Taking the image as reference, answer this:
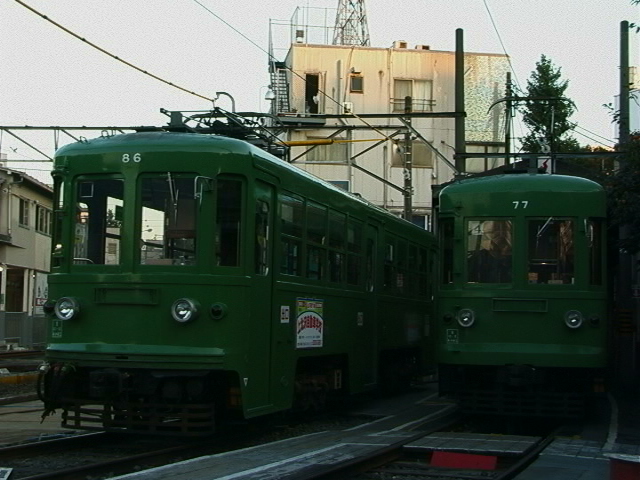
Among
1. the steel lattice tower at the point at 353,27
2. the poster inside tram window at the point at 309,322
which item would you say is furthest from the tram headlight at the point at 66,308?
the steel lattice tower at the point at 353,27

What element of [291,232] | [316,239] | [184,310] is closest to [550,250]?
[316,239]

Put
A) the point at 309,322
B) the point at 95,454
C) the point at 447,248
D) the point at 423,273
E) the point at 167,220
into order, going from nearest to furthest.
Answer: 1. the point at 167,220
2. the point at 95,454
3. the point at 309,322
4. the point at 447,248
5. the point at 423,273

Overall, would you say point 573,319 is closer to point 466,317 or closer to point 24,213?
point 466,317

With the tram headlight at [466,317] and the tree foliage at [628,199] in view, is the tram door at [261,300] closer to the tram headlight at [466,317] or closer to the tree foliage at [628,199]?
the tram headlight at [466,317]

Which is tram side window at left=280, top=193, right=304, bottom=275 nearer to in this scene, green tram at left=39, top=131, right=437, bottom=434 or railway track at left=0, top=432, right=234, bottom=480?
green tram at left=39, top=131, right=437, bottom=434

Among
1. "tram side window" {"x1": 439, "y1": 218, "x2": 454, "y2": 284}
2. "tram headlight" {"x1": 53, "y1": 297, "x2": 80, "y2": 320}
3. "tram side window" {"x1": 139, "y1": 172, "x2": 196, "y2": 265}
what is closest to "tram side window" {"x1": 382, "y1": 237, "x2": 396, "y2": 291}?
"tram side window" {"x1": 439, "y1": 218, "x2": 454, "y2": 284}

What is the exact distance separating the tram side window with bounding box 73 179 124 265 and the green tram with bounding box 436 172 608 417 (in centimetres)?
481

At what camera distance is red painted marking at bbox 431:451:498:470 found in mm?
9578

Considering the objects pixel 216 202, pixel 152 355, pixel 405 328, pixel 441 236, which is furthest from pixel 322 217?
pixel 405 328

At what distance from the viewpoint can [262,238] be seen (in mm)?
10445

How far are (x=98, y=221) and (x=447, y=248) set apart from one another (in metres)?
4.97

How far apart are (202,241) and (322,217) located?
2.96m

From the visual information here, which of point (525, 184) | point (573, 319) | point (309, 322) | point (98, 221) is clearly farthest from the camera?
point (525, 184)

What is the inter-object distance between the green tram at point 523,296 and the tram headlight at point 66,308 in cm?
507
